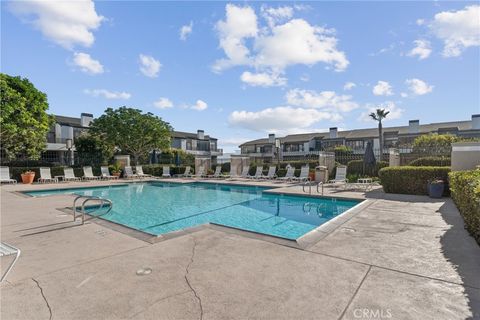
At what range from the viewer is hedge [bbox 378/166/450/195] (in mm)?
10414

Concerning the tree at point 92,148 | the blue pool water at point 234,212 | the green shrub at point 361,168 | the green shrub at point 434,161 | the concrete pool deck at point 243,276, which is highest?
the tree at point 92,148

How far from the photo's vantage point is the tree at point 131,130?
2544 cm

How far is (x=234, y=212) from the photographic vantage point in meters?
9.70

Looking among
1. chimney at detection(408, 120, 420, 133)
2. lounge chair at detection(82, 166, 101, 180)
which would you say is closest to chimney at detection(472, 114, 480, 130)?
chimney at detection(408, 120, 420, 133)

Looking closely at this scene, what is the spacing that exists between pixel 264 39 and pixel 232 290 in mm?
12928

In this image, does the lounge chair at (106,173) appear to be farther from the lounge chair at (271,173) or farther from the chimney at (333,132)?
the chimney at (333,132)

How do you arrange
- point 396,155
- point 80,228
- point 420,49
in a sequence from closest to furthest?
1. point 80,228
2. point 420,49
3. point 396,155

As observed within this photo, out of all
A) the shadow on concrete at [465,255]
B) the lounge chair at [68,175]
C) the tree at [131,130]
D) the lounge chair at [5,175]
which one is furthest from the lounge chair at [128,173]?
the shadow on concrete at [465,255]

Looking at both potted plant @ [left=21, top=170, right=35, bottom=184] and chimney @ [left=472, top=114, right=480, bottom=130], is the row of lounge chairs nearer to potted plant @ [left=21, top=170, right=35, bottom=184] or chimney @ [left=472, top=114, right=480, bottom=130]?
potted plant @ [left=21, top=170, right=35, bottom=184]

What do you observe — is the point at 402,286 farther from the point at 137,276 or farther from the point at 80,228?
the point at 80,228

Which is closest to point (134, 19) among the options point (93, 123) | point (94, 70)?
point (94, 70)

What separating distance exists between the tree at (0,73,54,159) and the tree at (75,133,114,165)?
451cm

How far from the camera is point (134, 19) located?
35.6ft

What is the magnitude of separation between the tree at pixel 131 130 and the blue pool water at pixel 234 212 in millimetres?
14002
